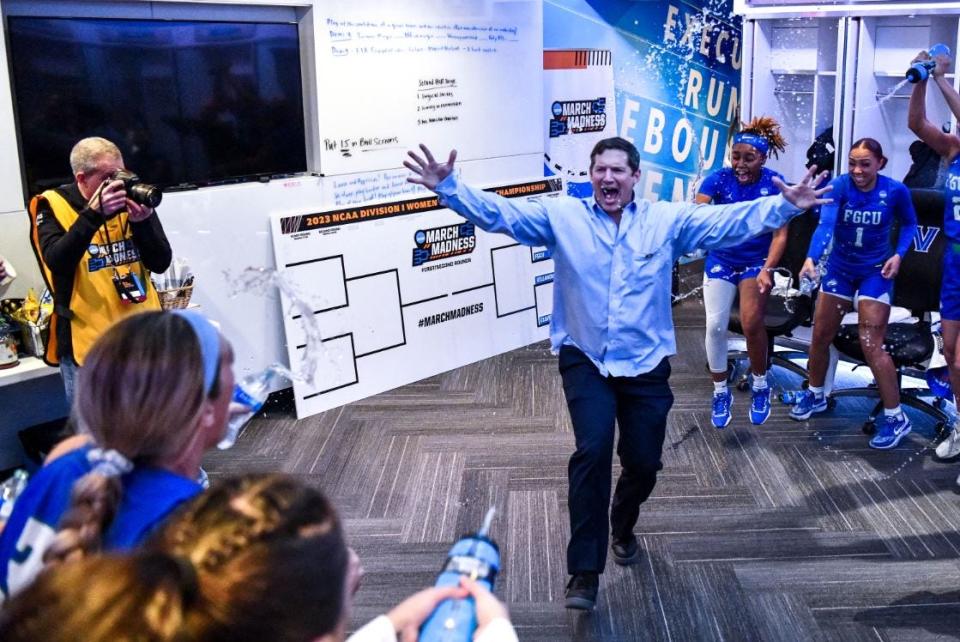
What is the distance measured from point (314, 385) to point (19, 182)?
1.78 m

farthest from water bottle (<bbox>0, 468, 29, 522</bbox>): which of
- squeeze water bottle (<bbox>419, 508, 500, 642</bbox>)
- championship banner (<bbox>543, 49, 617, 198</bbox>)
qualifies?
championship banner (<bbox>543, 49, 617, 198</bbox>)

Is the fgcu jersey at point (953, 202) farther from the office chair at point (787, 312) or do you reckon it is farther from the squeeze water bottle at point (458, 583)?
the squeeze water bottle at point (458, 583)

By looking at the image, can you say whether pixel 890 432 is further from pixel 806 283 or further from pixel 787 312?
pixel 787 312

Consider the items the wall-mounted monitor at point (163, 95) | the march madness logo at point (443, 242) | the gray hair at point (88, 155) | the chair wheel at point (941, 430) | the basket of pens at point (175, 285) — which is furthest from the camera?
the march madness logo at point (443, 242)

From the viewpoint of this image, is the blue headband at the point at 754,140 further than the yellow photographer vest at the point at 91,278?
Yes

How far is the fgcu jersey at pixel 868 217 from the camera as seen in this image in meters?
4.82

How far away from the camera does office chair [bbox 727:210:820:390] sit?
5.52 m

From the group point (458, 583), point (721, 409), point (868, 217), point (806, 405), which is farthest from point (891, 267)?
point (458, 583)

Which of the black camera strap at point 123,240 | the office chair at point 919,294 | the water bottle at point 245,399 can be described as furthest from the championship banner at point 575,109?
the water bottle at point 245,399

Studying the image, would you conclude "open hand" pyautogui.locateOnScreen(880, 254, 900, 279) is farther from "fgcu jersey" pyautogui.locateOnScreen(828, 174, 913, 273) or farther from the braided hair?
the braided hair

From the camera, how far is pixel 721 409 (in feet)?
16.7

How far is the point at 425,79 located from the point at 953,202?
2.92 metres

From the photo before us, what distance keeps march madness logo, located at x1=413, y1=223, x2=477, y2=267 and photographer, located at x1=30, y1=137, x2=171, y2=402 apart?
7.17ft

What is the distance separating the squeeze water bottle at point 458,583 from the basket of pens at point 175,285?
3.44 metres
